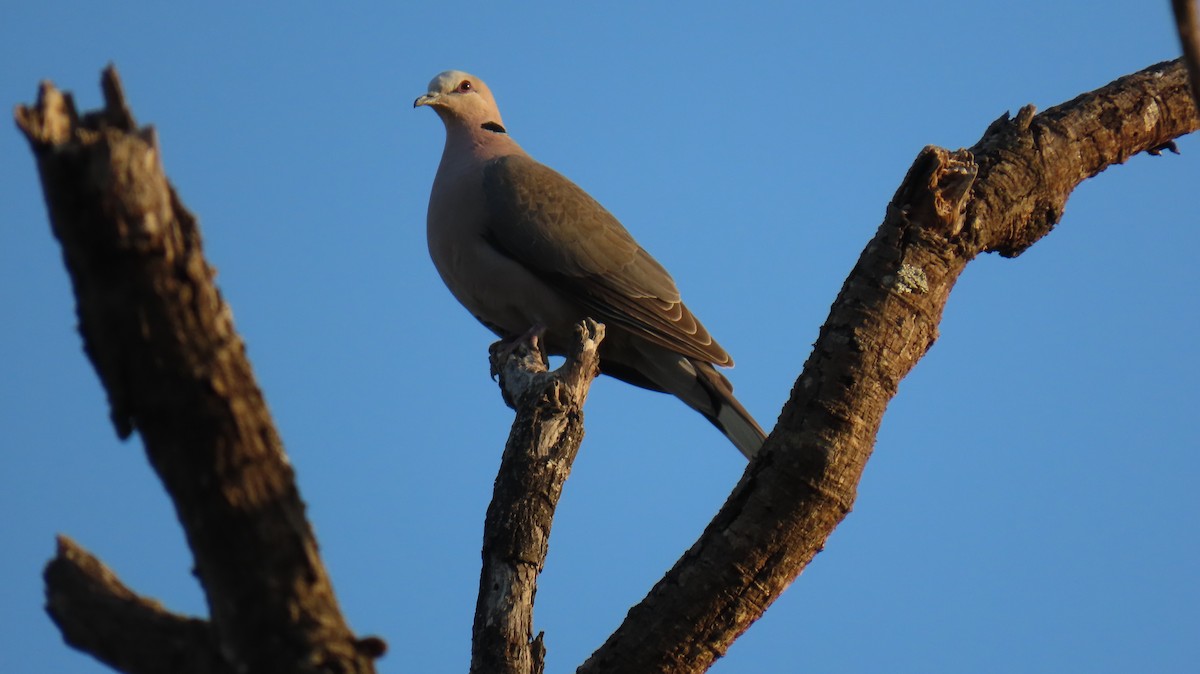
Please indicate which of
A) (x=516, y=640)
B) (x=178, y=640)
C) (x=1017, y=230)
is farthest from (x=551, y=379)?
(x=178, y=640)

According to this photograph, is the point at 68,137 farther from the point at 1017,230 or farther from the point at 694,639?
the point at 1017,230

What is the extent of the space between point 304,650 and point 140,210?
2.17 ft

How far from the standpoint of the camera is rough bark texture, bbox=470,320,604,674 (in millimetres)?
3219

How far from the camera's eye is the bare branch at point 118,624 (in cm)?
184

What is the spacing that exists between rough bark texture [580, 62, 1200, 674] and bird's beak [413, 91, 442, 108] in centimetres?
359

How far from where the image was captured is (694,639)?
119 inches

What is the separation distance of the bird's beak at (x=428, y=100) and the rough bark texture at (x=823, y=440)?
11.8ft

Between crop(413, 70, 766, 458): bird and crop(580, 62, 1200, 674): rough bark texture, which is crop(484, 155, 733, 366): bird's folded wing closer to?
crop(413, 70, 766, 458): bird

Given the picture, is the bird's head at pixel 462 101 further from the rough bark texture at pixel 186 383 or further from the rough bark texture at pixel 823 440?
the rough bark texture at pixel 186 383

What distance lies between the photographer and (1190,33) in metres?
1.52

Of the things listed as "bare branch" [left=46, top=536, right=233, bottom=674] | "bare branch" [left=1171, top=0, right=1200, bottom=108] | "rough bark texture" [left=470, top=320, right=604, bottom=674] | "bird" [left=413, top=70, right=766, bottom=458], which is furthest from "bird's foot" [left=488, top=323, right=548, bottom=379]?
"bare branch" [left=1171, top=0, right=1200, bottom=108]

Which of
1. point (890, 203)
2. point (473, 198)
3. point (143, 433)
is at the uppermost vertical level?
point (473, 198)

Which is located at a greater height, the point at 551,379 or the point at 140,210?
the point at 551,379

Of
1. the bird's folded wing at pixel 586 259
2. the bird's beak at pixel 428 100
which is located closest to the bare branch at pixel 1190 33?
the bird's folded wing at pixel 586 259
